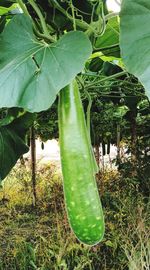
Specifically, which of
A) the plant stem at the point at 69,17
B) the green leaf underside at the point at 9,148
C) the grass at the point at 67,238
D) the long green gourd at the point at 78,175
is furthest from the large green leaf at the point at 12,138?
the grass at the point at 67,238

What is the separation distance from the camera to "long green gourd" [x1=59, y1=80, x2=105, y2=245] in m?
0.72

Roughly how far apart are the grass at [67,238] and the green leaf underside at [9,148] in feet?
4.86

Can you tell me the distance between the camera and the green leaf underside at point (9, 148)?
1.26 metres

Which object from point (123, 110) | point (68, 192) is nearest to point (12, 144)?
point (68, 192)

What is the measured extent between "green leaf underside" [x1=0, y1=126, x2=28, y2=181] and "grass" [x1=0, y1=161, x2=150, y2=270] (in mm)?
1483

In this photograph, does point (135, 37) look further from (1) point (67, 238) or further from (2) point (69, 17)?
(1) point (67, 238)

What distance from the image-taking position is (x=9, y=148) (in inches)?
52.2

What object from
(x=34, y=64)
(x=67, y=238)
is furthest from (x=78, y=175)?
(x=67, y=238)

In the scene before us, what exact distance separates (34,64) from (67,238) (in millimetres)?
2473

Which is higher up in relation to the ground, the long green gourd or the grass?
the long green gourd

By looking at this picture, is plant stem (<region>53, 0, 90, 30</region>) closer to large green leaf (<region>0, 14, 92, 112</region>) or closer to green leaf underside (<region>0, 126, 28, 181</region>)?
large green leaf (<region>0, 14, 92, 112</region>)

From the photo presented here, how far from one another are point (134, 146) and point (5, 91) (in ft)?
11.1

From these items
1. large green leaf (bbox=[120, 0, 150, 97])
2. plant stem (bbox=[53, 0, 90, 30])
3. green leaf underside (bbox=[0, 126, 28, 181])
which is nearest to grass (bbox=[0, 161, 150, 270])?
green leaf underside (bbox=[0, 126, 28, 181])

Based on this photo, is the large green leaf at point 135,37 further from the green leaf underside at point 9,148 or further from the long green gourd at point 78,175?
the green leaf underside at point 9,148
